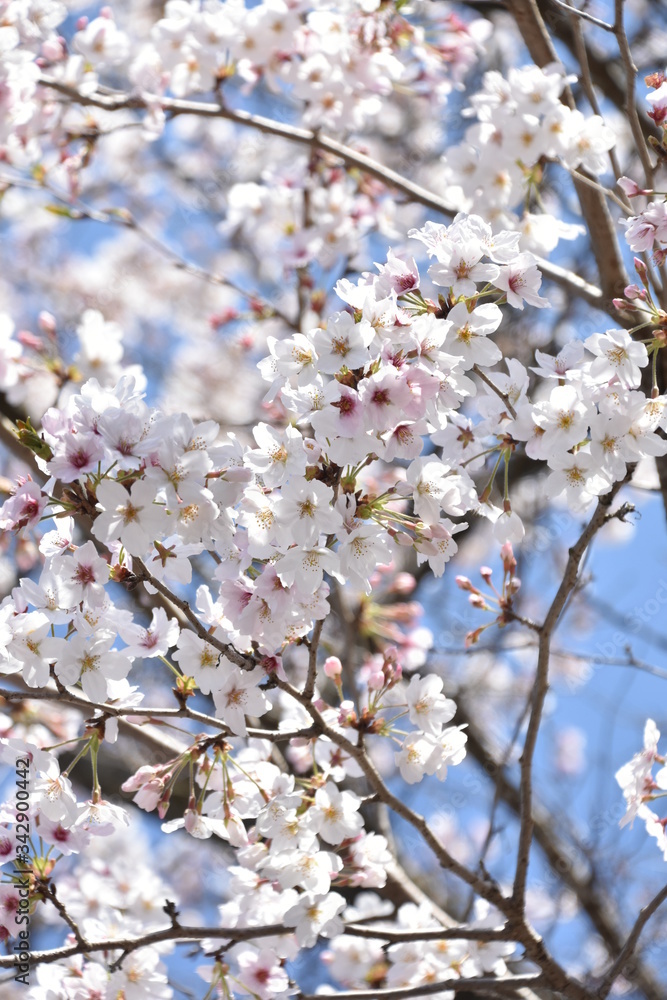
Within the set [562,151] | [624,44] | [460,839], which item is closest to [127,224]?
[562,151]

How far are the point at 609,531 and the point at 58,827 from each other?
6.28 metres

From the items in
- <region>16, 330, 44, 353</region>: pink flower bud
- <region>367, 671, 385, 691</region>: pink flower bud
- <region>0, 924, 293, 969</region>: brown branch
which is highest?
<region>16, 330, 44, 353</region>: pink flower bud

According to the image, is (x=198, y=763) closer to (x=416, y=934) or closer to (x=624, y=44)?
(x=416, y=934)

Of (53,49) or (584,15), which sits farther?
(53,49)

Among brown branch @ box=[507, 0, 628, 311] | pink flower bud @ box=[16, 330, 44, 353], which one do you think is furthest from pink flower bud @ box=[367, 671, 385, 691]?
pink flower bud @ box=[16, 330, 44, 353]

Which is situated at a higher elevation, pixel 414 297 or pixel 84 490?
pixel 414 297

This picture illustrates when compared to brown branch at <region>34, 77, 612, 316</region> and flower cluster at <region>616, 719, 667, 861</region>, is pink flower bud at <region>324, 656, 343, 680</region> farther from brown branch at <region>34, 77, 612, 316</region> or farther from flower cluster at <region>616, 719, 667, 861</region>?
brown branch at <region>34, 77, 612, 316</region>

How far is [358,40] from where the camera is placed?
2.89 m

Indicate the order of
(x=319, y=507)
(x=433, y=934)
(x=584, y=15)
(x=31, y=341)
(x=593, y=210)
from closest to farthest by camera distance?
(x=319, y=507)
(x=433, y=934)
(x=584, y=15)
(x=593, y=210)
(x=31, y=341)

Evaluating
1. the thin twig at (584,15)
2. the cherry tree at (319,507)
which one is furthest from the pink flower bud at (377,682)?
the thin twig at (584,15)

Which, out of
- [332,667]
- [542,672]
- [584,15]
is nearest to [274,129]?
[584,15]

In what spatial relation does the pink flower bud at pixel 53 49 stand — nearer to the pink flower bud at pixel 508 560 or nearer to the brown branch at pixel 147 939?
the pink flower bud at pixel 508 560

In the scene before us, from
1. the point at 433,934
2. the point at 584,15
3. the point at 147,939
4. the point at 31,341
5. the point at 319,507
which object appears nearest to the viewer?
the point at 319,507

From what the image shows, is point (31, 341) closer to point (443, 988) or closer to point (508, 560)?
point (508, 560)
